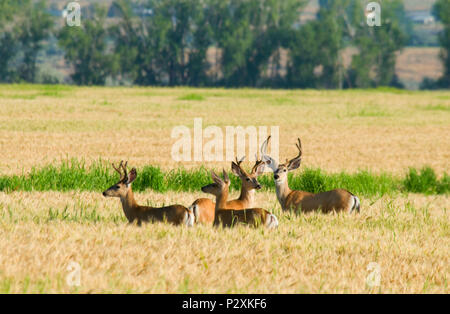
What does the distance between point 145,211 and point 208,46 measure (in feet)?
278

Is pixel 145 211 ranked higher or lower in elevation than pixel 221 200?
lower

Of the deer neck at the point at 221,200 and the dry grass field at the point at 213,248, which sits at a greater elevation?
the deer neck at the point at 221,200

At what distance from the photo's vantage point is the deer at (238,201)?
997 cm

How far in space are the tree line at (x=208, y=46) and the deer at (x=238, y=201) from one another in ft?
258

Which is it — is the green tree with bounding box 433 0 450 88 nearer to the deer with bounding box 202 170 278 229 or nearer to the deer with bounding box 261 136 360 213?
the deer with bounding box 261 136 360 213

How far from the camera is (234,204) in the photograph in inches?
398

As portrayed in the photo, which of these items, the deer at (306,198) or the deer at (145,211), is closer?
the deer at (145,211)

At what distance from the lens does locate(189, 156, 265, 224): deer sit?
9.97 meters

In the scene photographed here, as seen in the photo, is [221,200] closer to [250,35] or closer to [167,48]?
[167,48]

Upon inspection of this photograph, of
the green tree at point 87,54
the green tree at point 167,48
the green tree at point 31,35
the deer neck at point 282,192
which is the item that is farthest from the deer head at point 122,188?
the green tree at point 31,35

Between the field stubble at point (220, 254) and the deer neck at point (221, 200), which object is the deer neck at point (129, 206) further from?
the deer neck at point (221, 200)

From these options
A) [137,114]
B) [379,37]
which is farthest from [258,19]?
[137,114]

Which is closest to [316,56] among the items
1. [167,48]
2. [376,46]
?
[376,46]
